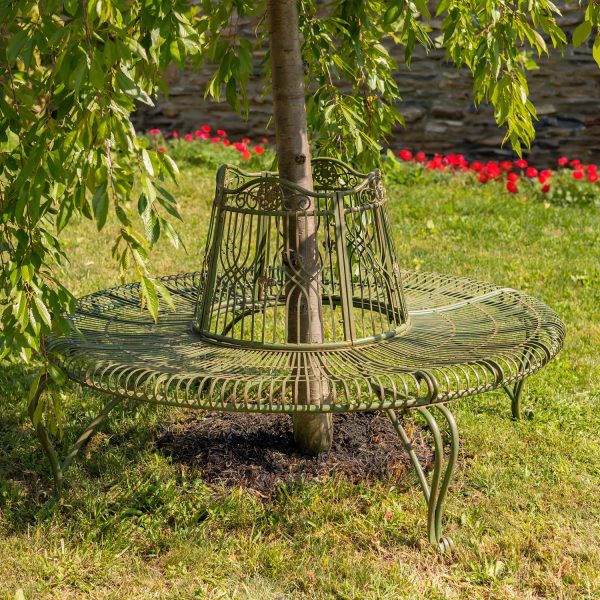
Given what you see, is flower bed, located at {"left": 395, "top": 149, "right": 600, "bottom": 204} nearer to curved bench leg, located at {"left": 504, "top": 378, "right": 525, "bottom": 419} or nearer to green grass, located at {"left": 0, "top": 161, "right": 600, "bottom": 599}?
green grass, located at {"left": 0, "top": 161, "right": 600, "bottom": 599}

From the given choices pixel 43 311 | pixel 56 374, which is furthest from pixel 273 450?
pixel 43 311

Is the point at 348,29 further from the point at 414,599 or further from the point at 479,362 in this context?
the point at 414,599

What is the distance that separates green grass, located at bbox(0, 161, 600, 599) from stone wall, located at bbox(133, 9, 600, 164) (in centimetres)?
424

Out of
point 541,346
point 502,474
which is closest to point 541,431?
point 502,474


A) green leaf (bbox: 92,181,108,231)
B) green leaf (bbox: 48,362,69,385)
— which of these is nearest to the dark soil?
green leaf (bbox: 48,362,69,385)

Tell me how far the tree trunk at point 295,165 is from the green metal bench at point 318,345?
0.02 meters

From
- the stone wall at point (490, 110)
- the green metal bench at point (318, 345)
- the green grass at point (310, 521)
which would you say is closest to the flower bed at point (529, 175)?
the stone wall at point (490, 110)

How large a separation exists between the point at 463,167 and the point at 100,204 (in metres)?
5.76

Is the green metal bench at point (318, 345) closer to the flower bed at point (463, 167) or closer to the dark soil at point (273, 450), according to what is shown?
the dark soil at point (273, 450)

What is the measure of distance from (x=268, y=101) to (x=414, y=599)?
21.9 feet

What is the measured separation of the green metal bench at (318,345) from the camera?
2.75 m

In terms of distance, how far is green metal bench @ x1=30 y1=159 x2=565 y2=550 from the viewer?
2.75 meters

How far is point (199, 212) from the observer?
22.3ft

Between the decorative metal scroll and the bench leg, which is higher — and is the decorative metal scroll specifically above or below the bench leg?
above
